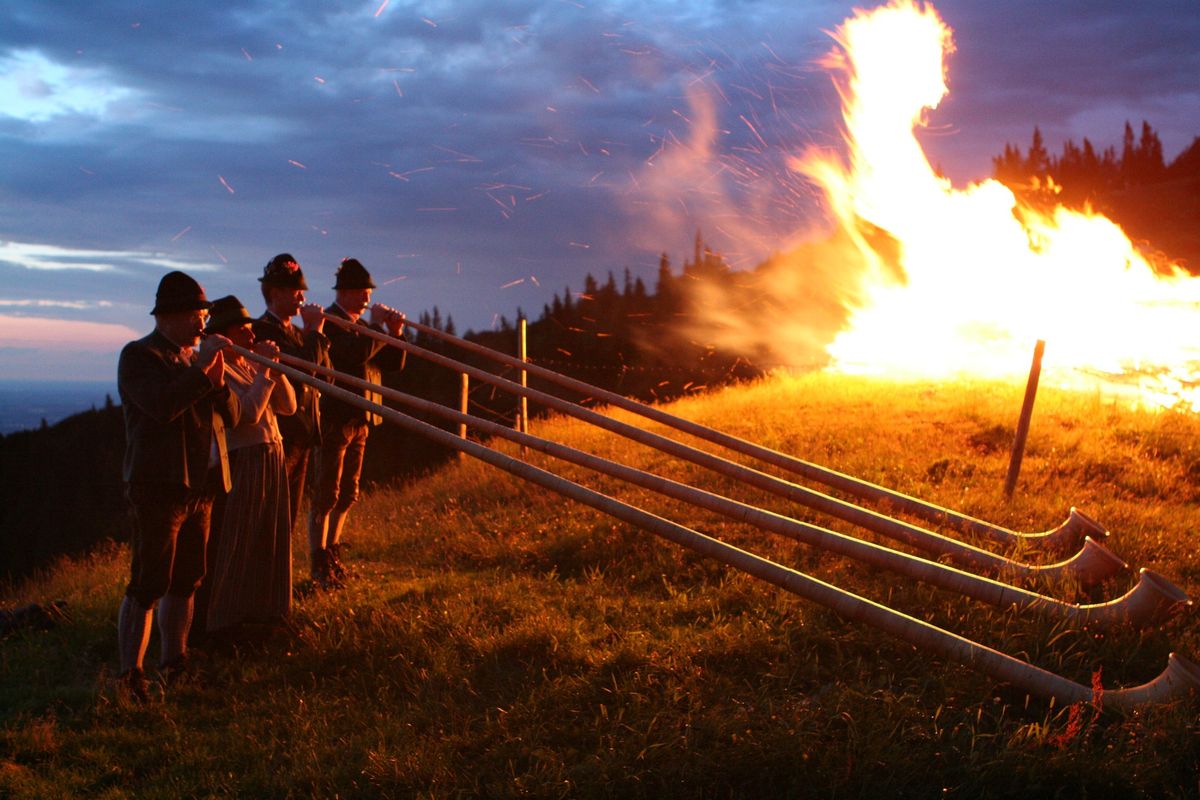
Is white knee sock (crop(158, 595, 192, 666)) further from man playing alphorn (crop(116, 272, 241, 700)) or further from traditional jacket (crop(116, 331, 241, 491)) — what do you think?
traditional jacket (crop(116, 331, 241, 491))

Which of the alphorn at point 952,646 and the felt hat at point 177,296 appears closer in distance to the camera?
the alphorn at point 952,646

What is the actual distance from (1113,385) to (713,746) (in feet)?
43.1

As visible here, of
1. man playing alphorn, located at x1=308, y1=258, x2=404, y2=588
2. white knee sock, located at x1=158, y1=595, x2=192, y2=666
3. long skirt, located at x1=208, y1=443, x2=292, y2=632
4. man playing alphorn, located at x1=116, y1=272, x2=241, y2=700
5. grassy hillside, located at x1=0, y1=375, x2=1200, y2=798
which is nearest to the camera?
grassy hillside, located at x1=0, y1=375, x2=1200, y2=798

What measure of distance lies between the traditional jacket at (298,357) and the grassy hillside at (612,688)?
137cm

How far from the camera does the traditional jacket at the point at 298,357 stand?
7.09 m

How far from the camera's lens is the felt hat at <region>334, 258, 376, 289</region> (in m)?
8.20

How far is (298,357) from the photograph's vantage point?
7.14m

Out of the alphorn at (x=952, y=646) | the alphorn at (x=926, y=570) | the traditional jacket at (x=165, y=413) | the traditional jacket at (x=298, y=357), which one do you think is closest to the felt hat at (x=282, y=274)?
the traditional jacket at (x=298, y=357)

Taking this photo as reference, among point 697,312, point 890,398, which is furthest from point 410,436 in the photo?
point 890,398

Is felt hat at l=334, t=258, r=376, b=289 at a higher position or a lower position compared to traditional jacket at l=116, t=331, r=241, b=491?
higher

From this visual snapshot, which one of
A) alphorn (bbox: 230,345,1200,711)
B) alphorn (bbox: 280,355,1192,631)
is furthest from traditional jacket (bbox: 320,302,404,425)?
alphorn (bbox: 230,345,1200,711)

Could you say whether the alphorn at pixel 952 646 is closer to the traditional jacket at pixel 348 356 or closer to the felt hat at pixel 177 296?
the felt hat at pixel 177 296

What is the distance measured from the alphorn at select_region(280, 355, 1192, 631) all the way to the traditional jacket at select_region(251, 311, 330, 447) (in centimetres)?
208

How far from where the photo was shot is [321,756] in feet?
15.3
